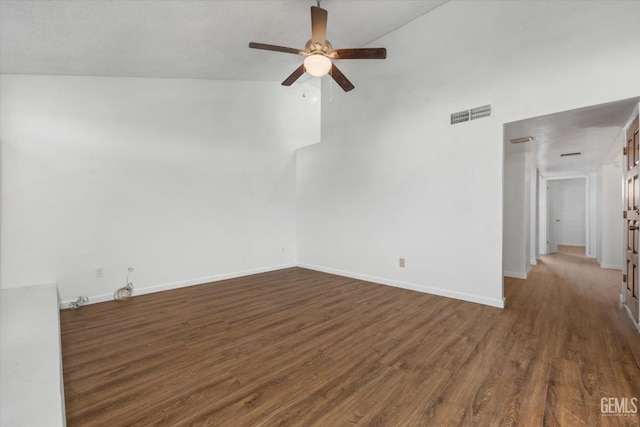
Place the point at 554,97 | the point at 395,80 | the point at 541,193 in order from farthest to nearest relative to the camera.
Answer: the point at 541,193, the point at 395,80, the point at 554,97

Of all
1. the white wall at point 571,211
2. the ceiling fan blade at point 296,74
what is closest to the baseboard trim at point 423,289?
the ceiling fan blade at point 296,74

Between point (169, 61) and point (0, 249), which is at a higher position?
point (169, 61)

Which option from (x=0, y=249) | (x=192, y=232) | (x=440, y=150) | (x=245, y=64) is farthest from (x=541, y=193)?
(x=0, y=249)

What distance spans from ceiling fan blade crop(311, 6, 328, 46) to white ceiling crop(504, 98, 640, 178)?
7.75ft

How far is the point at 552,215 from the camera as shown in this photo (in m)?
8.59

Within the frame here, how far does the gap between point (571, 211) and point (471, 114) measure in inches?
369

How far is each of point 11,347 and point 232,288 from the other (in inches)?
96.6

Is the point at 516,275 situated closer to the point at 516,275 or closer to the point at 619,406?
the point at 516,275

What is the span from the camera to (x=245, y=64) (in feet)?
14.2

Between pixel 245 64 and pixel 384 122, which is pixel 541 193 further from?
pixel 245 64

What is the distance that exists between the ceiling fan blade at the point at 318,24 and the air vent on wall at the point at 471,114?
199 cm

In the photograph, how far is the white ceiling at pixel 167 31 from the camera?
2.58 metres

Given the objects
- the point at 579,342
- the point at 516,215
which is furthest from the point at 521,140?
the point at 579,342

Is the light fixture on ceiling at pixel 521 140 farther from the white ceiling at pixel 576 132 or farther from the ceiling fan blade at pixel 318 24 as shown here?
the ceiling fan blade at pixel 318 24
